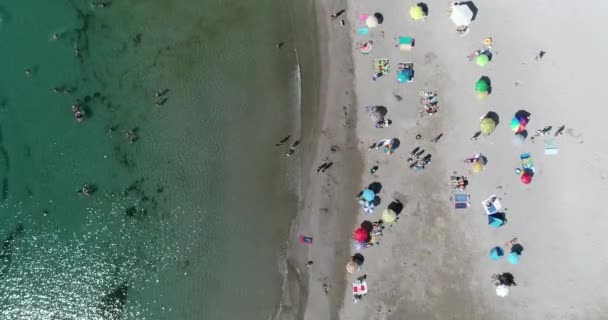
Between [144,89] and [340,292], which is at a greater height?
[144,89]

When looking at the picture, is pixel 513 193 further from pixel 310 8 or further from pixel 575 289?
pixel 310 8

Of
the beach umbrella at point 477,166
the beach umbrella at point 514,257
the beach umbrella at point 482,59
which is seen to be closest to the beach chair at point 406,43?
the beach umbrella at point 482,59

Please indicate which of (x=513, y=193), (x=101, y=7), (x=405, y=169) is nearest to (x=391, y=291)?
(x=405, y=169)

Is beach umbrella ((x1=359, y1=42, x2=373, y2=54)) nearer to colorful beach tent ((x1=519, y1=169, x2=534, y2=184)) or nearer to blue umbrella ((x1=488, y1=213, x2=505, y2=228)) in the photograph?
colorful beach tent ((x1=519, y1=169, x2=534, y2=184))

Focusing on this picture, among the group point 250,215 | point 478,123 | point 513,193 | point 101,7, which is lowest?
point 250,215

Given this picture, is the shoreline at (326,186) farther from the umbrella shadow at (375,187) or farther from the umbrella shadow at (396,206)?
the umbrella shadow at (396,206)

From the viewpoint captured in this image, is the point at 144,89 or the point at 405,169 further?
the point at 144,89
